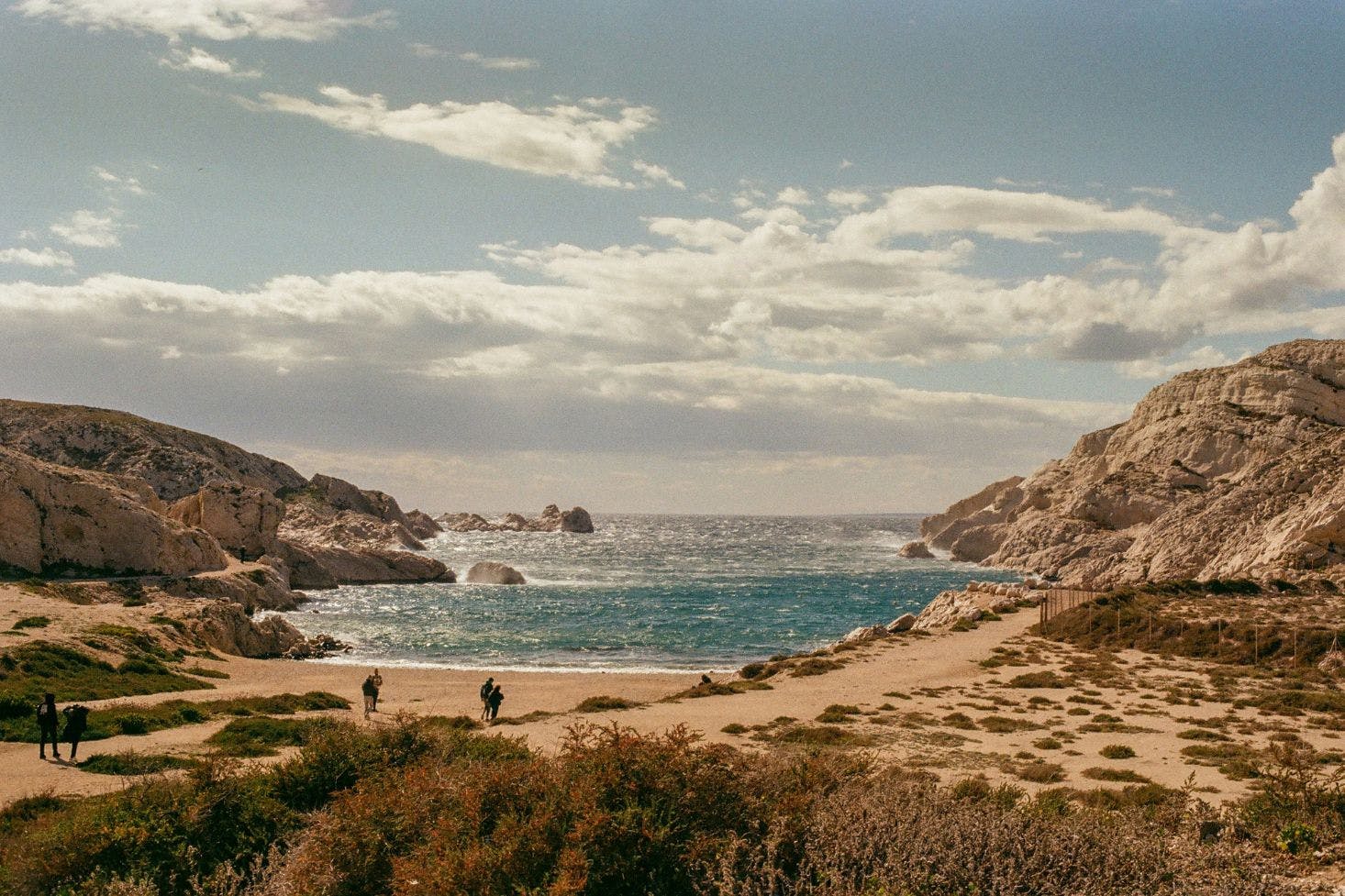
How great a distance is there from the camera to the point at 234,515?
263ft

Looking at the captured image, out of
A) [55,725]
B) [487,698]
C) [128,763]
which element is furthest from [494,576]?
[128,763]

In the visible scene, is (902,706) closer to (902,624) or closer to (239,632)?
(902,624)

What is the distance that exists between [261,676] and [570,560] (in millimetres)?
97218

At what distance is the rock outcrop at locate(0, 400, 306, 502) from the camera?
108938 mm

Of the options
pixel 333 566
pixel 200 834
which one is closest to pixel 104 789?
pixel 200 834

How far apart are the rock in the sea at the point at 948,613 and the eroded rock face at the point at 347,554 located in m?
60.1

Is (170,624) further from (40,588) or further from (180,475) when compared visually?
(180,475)

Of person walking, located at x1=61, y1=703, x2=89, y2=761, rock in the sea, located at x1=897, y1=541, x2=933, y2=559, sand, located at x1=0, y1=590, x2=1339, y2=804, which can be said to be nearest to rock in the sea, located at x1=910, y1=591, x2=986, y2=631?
sand, located at x1=0, y1=590, x2=1339, y2=804

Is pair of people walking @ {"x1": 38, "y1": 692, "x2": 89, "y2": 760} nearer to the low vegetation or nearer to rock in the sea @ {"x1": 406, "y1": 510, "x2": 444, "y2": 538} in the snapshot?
the low vegetation

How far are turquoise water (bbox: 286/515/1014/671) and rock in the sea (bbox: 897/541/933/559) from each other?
7647 millimetres

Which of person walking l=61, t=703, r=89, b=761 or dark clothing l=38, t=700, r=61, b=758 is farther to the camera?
person walking l=61, t=703, r=89, b=761

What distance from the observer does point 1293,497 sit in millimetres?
60781

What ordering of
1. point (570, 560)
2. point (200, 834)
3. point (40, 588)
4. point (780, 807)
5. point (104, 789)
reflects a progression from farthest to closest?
point (570, 560), point (40, 588), point (104, 789), point (200, 834), point (780, 807)

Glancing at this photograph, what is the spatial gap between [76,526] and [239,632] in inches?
714
